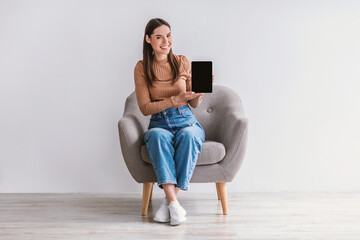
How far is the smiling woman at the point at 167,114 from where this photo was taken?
235cm

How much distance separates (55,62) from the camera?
3.23m

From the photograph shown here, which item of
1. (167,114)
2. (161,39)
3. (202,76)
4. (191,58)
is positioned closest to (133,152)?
Answer: (167,114)

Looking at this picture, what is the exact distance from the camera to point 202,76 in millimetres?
2434

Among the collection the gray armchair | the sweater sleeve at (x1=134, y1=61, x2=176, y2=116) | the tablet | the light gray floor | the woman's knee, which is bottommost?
the light gray floor

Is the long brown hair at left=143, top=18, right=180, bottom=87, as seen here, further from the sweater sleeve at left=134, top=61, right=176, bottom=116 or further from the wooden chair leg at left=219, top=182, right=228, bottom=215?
the wooden chair leg at left=219, top=182, right=228, bottom=215

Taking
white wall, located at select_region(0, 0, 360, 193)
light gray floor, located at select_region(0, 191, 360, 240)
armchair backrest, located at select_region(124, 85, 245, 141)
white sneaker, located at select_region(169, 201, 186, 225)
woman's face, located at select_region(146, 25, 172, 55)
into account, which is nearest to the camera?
light gray floor, located at select_region(0, 191, 360, 240)

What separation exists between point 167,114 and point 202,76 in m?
0.33

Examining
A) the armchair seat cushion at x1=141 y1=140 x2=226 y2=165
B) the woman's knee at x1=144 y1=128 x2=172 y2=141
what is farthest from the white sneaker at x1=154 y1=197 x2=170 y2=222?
the woman's knee at x1=144 y1=128 x2=172 y2=141

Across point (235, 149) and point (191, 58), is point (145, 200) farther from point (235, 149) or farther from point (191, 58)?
point (191, 58)

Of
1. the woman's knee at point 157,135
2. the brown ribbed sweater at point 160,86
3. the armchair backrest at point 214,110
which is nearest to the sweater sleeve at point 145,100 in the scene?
the brown ribbed sweater at point 160,86

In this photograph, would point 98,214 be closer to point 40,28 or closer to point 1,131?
point 1,131

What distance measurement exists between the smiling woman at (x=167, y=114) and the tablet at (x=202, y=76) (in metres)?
0.06

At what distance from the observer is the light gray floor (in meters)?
2.16

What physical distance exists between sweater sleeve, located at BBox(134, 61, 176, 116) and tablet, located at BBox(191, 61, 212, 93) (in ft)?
0.55
